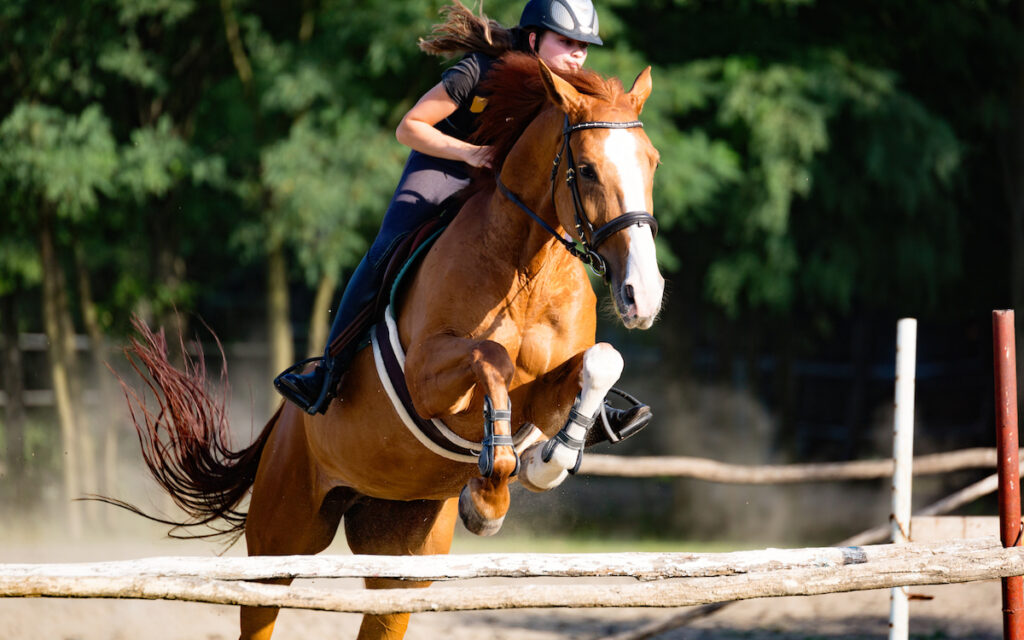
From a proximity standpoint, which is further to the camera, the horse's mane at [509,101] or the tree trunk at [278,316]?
the tree trunk at [278,316]

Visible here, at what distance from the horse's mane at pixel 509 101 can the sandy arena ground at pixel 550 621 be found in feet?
13.7

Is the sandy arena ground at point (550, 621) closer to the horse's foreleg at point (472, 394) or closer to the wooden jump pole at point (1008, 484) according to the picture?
the wooden jump pole at point (1008, 484)

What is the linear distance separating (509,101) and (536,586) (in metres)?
1.66

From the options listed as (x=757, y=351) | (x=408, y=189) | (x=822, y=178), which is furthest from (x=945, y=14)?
(x=408, y=189)

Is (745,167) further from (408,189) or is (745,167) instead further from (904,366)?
(408,189)

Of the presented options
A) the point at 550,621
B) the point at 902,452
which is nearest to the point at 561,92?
the point at 902,452

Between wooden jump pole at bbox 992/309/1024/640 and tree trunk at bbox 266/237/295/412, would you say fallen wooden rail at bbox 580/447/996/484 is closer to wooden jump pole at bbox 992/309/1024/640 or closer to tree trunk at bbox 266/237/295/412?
wooden jump pole at bbox 992/309/1024/640

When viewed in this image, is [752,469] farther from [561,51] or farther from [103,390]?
[103,390]

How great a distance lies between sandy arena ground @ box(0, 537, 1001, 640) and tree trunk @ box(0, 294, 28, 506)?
15.0ft


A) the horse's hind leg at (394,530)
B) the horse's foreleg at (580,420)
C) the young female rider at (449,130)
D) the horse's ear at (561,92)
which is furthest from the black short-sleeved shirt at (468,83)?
the horse's hind leg at (394,530)

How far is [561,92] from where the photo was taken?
3547 mm

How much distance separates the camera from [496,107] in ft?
13.0

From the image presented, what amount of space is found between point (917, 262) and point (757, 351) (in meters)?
2.72

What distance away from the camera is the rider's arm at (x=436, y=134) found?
13.1 ft
